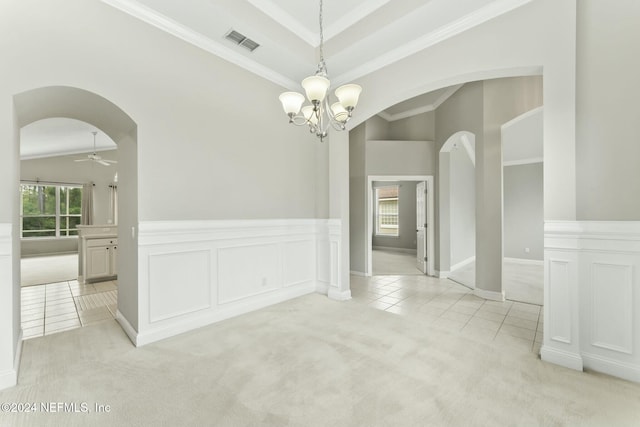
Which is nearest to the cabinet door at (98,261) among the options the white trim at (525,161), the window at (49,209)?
the window at (49,209)

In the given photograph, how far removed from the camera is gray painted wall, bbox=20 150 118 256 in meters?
8.36

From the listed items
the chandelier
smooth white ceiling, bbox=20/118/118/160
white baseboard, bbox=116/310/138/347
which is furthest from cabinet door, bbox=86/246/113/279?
the chandelier

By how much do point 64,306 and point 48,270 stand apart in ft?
11.9

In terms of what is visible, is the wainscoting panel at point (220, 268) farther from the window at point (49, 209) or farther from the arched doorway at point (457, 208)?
the window at point (49, 209)

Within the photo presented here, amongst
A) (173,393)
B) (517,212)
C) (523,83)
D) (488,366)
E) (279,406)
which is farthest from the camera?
(517,212)

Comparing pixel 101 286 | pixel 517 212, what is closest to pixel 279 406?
pixel 101 286

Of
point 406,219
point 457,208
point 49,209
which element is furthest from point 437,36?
point 49,209

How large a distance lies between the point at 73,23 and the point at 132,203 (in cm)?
160

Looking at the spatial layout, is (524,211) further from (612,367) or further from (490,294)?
(612,367)

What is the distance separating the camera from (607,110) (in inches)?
83.9

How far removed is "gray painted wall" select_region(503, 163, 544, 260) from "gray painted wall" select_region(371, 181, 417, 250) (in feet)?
9.22

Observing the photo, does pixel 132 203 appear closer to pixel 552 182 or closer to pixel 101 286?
pixel 101 286

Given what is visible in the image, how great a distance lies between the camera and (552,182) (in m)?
2.33

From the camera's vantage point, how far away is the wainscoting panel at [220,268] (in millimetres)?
2715
